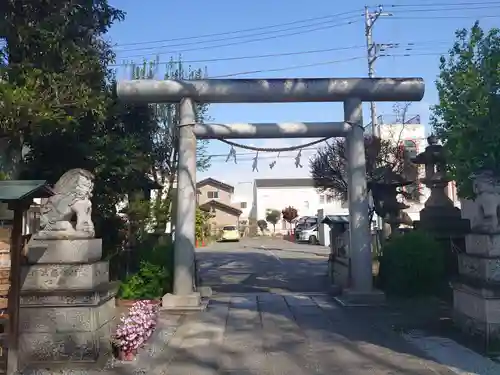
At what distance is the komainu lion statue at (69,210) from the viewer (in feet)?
19.8

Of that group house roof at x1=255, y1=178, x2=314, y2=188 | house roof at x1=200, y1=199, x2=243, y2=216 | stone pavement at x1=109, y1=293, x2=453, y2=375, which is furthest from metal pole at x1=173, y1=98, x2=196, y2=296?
house roof at x1=255, y1=178, x2=314, y2=188

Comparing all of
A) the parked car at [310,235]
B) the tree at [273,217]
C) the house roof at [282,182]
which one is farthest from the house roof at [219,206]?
the parked car at [310,235]

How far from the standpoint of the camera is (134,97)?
986 cm

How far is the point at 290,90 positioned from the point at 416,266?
4709 mm

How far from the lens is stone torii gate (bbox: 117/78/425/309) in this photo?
9844 mm

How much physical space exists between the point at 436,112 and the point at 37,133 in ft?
23.7

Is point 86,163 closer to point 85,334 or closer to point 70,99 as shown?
point 70,99

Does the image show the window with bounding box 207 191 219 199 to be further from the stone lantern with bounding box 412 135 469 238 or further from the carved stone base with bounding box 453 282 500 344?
the carved stone base with bounding box 453 282 500 344

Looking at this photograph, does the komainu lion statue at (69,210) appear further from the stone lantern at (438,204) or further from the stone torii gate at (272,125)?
the stone lantern at (438,204)

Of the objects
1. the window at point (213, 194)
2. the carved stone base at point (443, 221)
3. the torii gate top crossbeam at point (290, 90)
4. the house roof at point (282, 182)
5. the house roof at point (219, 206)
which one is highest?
the house roof at point (282, 182)

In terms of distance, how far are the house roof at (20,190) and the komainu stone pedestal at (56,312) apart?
0.89 meters

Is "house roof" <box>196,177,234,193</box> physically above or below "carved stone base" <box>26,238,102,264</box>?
above

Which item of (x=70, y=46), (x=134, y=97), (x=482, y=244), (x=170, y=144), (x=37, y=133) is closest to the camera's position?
(x=482, y=244)

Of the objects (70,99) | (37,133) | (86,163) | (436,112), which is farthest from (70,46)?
(436,112)
